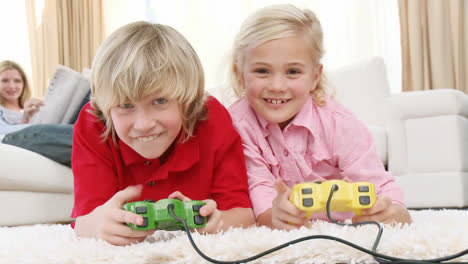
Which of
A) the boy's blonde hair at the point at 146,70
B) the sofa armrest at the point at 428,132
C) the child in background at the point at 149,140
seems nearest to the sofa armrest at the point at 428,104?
the sofa armrest at the point at 428,132

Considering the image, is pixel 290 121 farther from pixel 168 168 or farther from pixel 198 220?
pixel 198 220

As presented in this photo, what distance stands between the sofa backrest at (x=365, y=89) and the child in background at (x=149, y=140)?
1466 mm

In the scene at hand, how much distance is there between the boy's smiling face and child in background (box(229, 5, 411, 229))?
0.86 ft

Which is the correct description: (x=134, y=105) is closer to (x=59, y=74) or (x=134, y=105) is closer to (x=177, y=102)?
(x=177, y=102)

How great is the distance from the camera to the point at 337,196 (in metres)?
0.77

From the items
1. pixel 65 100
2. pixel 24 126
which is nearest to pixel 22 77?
pixel 24 126

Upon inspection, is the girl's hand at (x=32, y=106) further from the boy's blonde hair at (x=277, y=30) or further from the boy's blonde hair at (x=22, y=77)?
the boy's blonde hair at (x=277, y=30)

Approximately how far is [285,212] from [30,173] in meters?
1.16

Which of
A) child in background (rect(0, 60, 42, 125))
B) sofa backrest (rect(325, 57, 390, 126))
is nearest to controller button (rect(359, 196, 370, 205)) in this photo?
sofa backrest (rect(325, 57, 390, 126))

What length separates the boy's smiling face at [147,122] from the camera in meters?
0.88

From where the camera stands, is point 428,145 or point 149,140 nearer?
point 149,140

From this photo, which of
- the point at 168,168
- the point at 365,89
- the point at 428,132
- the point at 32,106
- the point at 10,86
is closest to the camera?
the point at 168,168

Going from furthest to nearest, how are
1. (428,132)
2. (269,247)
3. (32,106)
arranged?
(32,106)
(428,132)
(269,247)

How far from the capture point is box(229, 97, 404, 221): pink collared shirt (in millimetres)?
1101
